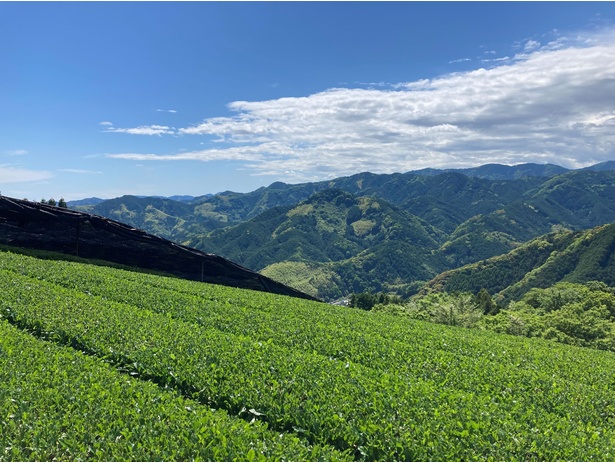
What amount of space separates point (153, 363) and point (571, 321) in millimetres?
48636

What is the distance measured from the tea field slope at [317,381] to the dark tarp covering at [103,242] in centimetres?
2084

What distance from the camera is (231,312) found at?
2033 centimetres

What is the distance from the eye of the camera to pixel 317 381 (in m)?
11.2

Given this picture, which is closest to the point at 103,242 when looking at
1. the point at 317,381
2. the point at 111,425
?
the point at 317,381

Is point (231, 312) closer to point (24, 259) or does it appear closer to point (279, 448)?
point (279, 448)

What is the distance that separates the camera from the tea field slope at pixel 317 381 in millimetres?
8508

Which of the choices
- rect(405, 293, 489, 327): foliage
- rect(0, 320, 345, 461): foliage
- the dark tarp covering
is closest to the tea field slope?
rect(0, 320, 345, 461): foliage

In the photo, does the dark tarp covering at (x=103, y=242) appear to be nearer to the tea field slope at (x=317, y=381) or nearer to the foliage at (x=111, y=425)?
the tea field slope at (x=317, y=381)

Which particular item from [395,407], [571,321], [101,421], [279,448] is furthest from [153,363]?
[571,321]

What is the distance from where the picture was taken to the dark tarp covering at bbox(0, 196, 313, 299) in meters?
37.9

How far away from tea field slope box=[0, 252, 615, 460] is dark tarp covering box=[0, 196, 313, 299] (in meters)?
20.8

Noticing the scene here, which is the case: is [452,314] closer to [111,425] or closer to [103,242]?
[103,242]

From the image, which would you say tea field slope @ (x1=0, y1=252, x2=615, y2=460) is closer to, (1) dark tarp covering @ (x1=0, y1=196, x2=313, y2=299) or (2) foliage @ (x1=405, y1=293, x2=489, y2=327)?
(1) dark tarp covering @ (x1=0, y1=196, x2=313, y2=299)

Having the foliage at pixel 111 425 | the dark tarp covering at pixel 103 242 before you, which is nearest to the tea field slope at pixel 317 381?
the foliage at pixel 111 425
